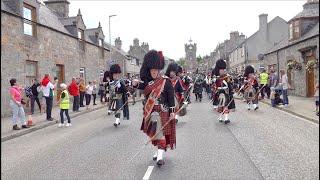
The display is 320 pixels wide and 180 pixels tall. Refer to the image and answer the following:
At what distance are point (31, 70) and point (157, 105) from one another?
15.2 meters

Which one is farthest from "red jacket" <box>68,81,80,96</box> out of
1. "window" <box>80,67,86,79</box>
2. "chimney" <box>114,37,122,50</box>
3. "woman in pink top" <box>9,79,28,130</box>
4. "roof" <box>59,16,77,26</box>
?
"chimney" <box>114,37,122,50</box>

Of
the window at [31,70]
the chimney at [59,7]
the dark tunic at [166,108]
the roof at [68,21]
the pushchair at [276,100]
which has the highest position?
the chimney at [59,7]

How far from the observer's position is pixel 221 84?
12.8m

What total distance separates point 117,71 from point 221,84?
3.40 meters

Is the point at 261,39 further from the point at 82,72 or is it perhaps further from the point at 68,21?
the point at 68,21

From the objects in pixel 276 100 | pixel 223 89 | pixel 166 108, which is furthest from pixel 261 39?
pixel 166 108

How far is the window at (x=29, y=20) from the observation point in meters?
20.3

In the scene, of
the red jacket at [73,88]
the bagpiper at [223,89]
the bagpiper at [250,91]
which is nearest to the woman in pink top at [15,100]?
the red jacket at [73,88]

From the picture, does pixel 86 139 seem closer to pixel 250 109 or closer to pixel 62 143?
pixel 62 143

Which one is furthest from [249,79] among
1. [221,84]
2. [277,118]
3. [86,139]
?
[86,139]

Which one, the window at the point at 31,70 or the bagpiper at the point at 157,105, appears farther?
the window at the point at 31,70

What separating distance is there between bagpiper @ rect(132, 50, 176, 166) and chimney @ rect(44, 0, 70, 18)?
82.3ft

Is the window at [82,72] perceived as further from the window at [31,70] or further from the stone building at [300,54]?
the stone building at [300,54]

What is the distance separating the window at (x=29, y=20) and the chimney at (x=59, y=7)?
935cm
